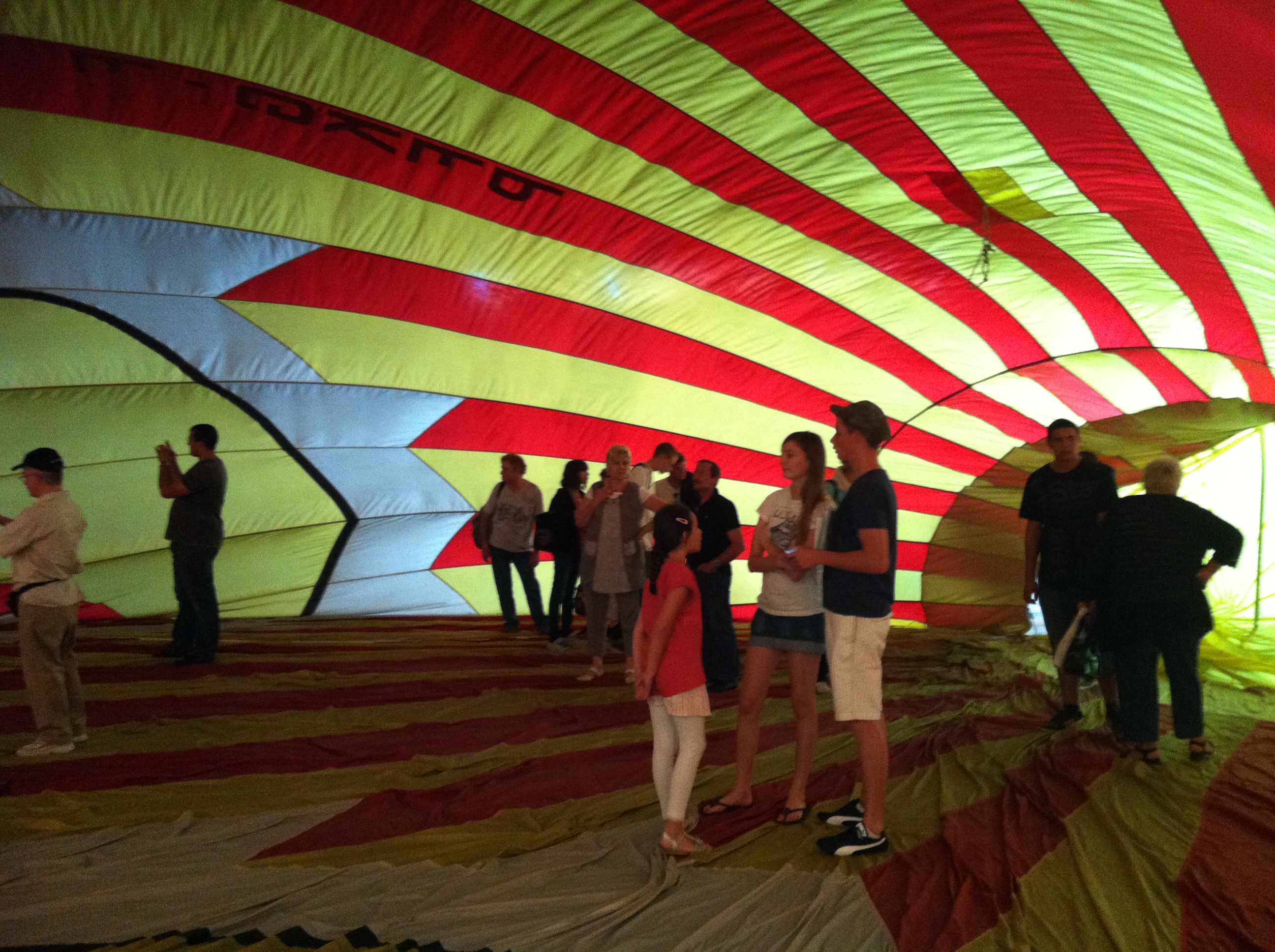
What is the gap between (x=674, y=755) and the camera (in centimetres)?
326

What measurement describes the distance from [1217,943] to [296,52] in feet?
16.0

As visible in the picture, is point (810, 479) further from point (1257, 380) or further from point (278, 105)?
point (1257, 380)

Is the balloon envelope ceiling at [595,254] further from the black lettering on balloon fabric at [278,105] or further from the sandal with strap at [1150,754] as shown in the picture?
the sandal with strap at [1150,754]

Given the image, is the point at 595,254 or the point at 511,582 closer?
the point at 595,254

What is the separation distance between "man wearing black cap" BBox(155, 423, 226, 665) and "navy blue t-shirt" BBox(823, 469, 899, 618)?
4160 mm

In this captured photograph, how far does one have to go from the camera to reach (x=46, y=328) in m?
6.24

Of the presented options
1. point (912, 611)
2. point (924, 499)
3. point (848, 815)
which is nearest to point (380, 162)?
point (848, 815)

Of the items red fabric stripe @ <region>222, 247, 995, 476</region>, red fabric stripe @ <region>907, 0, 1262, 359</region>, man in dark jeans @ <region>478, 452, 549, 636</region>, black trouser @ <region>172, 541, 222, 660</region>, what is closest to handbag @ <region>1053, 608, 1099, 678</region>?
red fabric stripe @ <region>907, 0, 1262, 359</region>

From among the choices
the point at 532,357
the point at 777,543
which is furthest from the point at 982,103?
the point at 532,357

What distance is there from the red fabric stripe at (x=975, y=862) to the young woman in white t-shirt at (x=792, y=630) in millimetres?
548

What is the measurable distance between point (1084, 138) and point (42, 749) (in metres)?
5.10

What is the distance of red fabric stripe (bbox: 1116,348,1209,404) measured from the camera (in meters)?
6.82

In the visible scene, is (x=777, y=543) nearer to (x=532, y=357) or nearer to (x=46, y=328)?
(x=532, y=357)

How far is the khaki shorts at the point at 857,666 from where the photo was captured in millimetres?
3098
